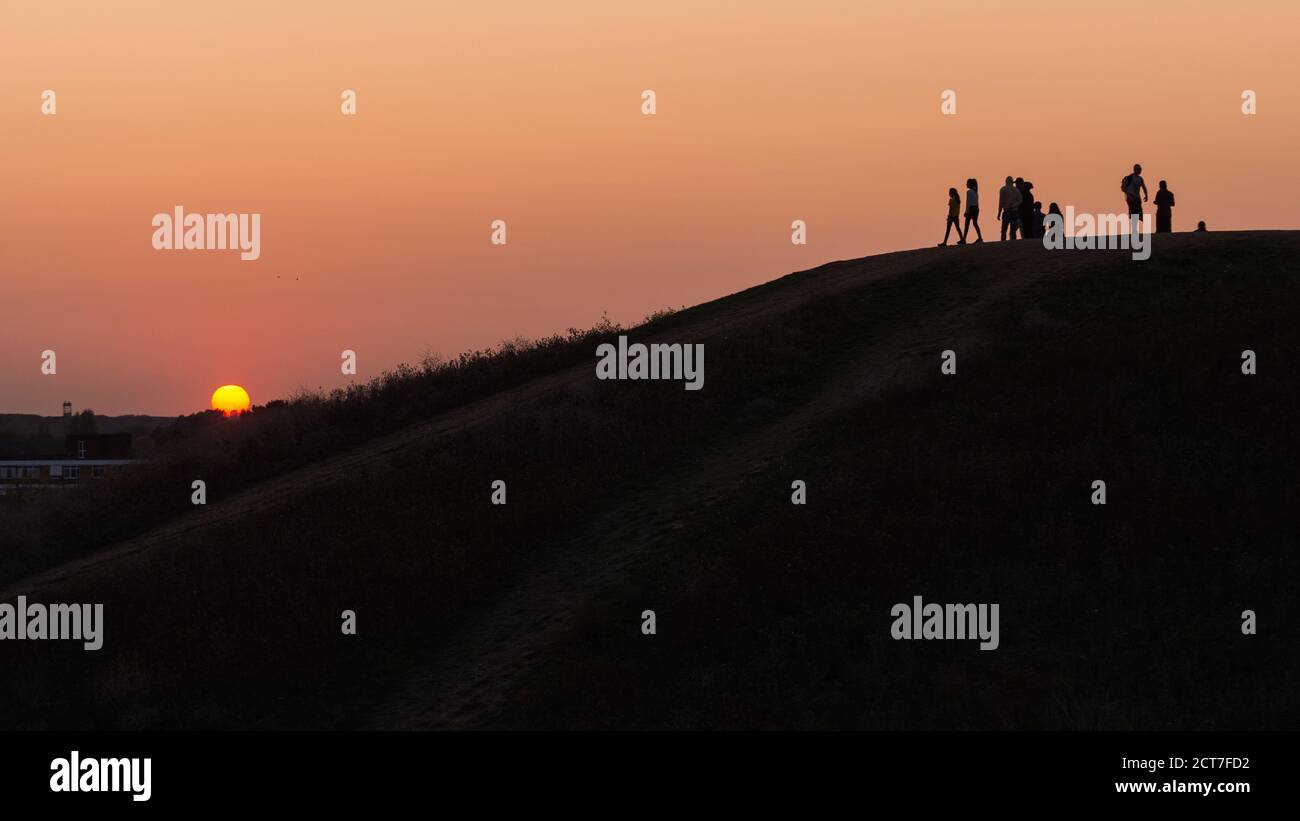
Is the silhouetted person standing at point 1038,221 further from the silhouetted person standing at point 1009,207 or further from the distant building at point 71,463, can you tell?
the distant building at point 71,463

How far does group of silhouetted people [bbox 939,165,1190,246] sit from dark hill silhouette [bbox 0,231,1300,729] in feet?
25.6

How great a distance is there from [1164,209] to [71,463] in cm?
11188

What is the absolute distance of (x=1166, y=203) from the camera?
40.2 meters

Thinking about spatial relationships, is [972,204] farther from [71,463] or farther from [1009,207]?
[71,463]

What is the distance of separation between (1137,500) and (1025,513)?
1.84 meters

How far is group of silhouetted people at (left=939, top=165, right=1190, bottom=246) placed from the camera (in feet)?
124

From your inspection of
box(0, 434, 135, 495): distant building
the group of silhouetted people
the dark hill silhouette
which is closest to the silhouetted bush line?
the dark hill silhouette

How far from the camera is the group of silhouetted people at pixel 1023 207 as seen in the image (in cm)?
3794

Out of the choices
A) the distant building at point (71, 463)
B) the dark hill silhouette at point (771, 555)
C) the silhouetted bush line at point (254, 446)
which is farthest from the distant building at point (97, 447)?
the dark hill silhouette at point (771, 555)

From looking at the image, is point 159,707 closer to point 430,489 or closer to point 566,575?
point 566,575

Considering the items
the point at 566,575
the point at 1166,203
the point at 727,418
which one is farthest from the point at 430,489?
the point at 1166,203

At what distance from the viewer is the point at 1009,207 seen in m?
39.8

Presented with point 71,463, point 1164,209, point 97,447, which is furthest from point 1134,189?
point 97,447
